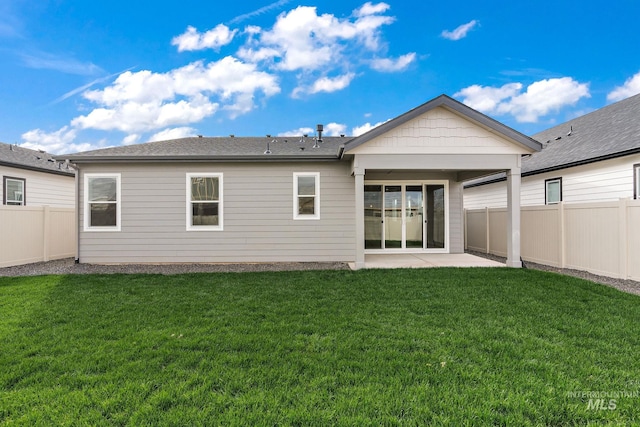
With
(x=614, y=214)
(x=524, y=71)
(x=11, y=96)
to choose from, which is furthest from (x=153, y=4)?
(x=524, y=71)

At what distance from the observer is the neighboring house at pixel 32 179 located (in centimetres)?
1132

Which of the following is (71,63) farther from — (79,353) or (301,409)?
(301,409)

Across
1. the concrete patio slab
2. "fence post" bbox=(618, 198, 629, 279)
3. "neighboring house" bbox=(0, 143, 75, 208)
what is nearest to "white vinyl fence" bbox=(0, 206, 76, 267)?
"neighboring house" bbox=(0, 143, 75, 208)

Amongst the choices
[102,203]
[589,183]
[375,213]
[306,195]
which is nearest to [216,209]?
[306,195]

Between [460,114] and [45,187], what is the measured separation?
15.3 m

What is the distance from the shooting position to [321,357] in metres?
3.12

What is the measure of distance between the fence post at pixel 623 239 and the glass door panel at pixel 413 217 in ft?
16.7

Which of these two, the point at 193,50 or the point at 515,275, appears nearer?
the point at 515,275

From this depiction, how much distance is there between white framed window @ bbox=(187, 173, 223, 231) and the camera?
9.11 metres

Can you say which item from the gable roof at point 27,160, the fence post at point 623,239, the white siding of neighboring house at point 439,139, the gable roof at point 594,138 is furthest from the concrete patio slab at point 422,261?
the gable roof at point 27,160

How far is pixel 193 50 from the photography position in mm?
15148

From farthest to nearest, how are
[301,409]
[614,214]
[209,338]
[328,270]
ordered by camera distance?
[328,270] < [614,214] < [209,338] < [301,409]

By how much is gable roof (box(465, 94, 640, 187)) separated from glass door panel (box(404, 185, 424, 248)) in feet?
12.5

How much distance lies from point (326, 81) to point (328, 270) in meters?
14.4
